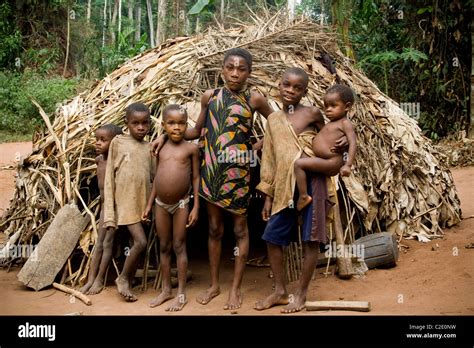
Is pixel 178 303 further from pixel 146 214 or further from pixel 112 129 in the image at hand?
pixel 112 129

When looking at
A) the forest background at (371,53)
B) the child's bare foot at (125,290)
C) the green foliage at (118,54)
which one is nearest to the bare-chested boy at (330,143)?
the child's bare foot at (125,290)

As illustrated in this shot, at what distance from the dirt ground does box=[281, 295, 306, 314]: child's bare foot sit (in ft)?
0.19

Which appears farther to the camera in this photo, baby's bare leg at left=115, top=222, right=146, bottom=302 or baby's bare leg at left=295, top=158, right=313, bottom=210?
baby's bare leg at left=115, top=222, right=146, bottom=302

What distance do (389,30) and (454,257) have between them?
8524 millimetres

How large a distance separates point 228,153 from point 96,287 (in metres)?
1.47

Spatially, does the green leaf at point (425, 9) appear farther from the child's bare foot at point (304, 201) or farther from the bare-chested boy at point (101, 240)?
the child's bare foot at point (304, 201)

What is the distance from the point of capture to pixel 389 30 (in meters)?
12.5

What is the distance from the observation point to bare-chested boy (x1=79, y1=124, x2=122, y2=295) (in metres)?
4.48

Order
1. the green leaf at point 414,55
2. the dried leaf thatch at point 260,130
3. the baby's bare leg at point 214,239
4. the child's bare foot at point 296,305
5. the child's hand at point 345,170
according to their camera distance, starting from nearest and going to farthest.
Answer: the child's hand at point 345,170, the child's bare foot at point 296,305, the baby's bare leg at point 214,239, the dried leaf thatch at point 260,130, the green leaf at point 414,55

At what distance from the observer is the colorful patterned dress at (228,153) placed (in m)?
4.16

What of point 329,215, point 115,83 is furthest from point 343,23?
point 329,215

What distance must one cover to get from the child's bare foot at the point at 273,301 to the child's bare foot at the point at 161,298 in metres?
0.68

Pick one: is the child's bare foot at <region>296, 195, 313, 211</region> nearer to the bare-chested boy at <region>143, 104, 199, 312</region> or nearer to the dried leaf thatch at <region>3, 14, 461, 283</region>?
the bare-chested boy at <region>143, 104, 199, 312</region>

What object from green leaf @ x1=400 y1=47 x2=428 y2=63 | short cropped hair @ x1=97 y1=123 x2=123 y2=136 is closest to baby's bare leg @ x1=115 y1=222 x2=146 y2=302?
short cropped hair @ x1=97 y1=123 x2=123 y2=136
